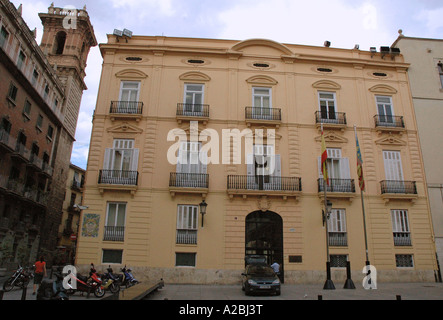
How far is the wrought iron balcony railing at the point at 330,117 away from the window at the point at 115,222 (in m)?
13.7

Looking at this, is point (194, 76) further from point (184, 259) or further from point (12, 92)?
point (12, 92)

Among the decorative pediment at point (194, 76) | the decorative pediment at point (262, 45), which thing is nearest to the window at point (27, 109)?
the decorative pediment at point (194, 76)

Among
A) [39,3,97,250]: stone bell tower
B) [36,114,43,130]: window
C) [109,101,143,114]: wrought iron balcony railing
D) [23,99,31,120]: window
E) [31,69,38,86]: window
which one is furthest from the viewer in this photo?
[39,3,97,250]: stone bell tower

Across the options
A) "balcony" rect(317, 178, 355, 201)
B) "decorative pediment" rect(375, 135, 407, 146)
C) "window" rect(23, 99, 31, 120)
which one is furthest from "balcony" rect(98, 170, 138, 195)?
"decorative pediment" rect(375, 135, 407, 146)

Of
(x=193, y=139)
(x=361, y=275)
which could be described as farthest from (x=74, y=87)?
(x=361, y=275)

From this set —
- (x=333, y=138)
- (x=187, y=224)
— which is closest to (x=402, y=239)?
(x=333, y=138)

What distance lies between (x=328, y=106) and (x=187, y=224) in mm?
12511

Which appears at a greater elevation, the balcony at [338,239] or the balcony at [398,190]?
the balcony at [398,190]

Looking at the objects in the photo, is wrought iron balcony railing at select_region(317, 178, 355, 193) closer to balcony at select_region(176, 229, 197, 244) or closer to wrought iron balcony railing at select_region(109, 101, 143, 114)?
balcony at select_region(176, 229, 197, 244)

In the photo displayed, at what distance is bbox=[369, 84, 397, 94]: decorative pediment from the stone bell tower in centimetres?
3054

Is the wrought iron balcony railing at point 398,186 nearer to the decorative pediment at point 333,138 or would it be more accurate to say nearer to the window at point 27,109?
the decorative pediment at point 333,138

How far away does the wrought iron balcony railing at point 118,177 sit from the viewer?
63.4ft

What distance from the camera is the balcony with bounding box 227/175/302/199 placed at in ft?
63.8

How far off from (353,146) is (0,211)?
25232 mm
